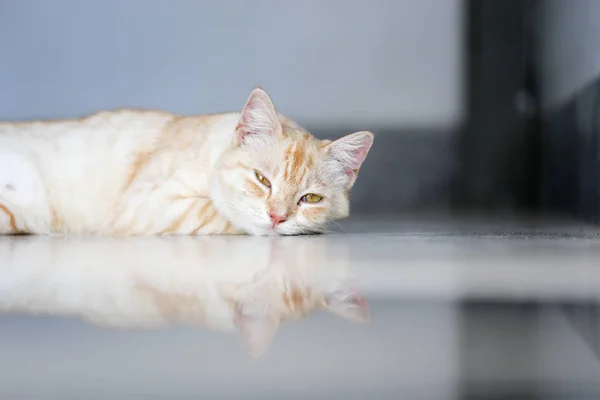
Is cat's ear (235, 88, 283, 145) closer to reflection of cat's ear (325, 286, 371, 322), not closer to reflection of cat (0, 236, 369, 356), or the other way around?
reflection of cat (0, 236, 369, 356)

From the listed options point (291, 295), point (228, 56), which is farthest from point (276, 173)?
point (228, 56)

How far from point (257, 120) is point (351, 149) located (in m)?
0.36

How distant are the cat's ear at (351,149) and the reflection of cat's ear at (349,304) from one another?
51.0 inches

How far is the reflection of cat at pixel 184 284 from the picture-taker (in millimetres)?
936

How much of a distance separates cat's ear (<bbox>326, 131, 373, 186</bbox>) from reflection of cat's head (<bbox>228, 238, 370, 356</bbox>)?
2.60 feet

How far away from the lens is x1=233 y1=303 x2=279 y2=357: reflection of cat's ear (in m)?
Answer: 0.78

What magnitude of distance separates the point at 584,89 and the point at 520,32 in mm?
1350

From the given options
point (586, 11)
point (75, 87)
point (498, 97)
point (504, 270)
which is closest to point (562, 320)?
point (504, 270)

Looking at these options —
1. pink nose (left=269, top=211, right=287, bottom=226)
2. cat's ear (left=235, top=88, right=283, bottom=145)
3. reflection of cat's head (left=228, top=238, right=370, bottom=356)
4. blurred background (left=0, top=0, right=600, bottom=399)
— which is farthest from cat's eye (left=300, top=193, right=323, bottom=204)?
blurred background (left=0, top=0, right=600, bottom=399)

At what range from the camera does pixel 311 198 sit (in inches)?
95.7

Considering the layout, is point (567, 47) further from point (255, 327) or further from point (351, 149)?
point (255, 327)

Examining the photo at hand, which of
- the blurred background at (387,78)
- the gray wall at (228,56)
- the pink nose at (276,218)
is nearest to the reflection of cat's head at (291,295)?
the pink nose at (276,218)

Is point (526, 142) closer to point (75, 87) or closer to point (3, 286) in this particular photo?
point (75, 87)

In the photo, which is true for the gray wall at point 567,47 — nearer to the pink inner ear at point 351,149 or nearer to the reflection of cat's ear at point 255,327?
the pink inner ear at point 351,149
